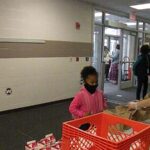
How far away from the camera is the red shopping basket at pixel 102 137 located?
882mm

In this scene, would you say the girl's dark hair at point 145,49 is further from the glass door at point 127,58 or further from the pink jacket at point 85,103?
the pink jacket at point 85,103

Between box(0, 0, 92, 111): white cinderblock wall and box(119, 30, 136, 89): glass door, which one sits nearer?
box(0, 0, 92, 111): white cinderblock wall

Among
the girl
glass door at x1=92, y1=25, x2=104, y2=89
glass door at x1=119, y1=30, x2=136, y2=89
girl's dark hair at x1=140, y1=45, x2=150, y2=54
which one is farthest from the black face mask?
glass door at x1=119, y1=30, x2=136, y2=89

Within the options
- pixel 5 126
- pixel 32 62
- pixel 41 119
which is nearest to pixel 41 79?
pixel 32 62

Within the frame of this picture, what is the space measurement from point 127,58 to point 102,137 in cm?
750

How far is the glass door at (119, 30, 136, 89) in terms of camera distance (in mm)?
7943

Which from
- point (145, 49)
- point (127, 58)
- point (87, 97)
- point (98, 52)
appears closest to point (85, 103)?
point (87, 97)

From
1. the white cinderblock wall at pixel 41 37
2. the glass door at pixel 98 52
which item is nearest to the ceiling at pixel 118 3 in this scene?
the white cinderblock wall at pixel 41 37

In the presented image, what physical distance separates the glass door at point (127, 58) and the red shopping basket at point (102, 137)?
6691 mm

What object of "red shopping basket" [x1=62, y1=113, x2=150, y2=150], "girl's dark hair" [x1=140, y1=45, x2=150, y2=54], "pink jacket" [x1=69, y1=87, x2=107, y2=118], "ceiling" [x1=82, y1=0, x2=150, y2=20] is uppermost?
"ceiling" [x1=82, y1=0, x2=150, y2=20]

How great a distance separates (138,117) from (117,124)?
318 mm

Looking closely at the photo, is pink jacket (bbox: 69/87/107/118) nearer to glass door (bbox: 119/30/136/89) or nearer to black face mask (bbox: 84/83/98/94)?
black face mask (bbox: 84/83/98/94)

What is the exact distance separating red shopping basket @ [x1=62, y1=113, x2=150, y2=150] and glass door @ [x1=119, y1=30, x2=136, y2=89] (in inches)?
263

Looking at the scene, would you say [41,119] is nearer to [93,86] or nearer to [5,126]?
[5,126]
